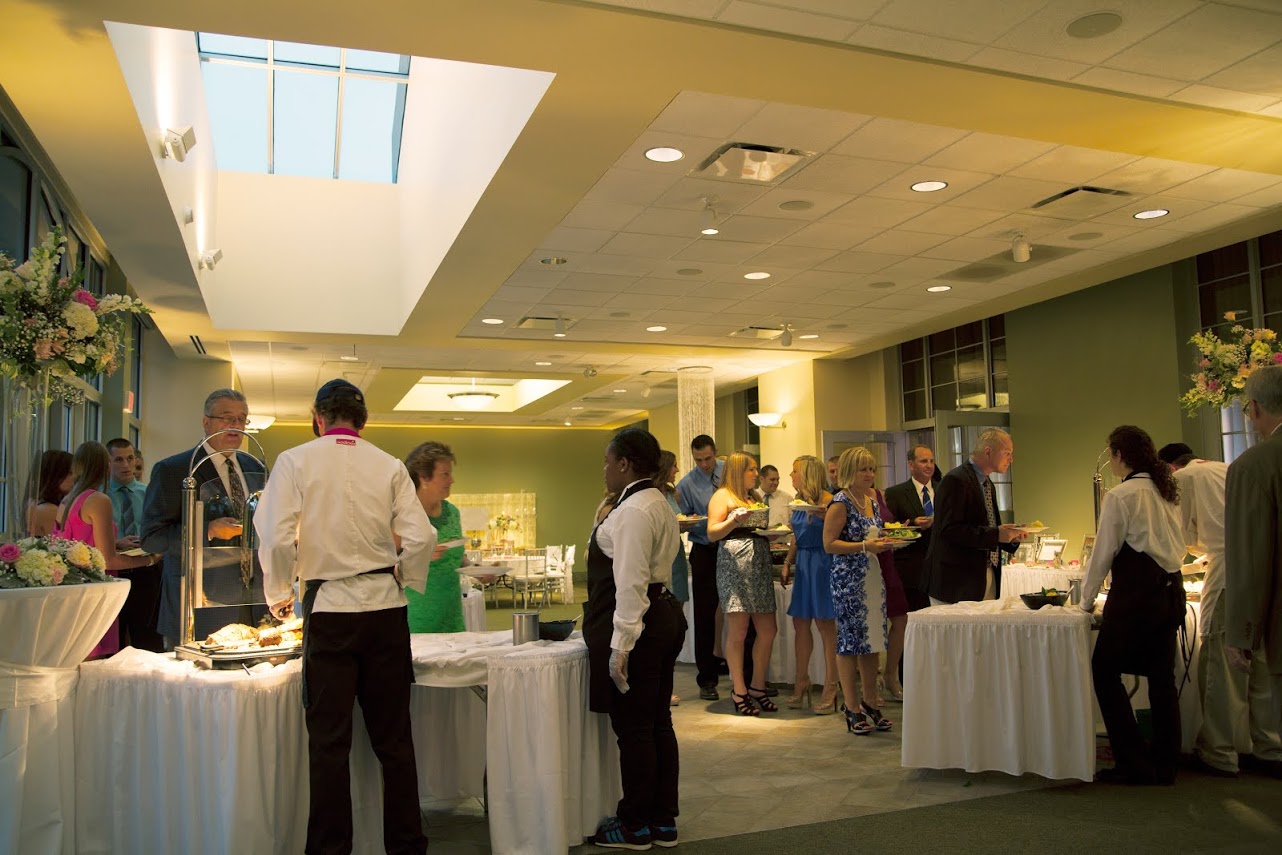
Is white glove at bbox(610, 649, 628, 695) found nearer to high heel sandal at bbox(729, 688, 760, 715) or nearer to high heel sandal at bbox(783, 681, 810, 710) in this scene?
high heel sandal at bbox(729, 688, 760, 715)

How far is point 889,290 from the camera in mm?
9273

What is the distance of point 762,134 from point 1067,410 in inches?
259

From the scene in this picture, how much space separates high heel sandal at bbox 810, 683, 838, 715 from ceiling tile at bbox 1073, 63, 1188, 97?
3746 millimetres

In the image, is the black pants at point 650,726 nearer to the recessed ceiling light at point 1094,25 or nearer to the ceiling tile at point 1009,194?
the recessed ceiling light at point 1094,25

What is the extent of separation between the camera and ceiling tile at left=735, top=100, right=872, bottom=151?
5.15 metres

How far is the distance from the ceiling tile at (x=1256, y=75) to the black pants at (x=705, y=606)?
3999 mm

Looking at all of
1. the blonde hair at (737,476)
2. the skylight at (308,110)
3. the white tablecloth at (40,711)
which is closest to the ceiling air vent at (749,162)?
the blonde hair at (737,476)

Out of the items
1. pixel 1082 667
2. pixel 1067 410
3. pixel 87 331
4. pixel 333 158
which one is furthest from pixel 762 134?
pixel 333 158

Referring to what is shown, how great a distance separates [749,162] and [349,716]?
3936 millimetres

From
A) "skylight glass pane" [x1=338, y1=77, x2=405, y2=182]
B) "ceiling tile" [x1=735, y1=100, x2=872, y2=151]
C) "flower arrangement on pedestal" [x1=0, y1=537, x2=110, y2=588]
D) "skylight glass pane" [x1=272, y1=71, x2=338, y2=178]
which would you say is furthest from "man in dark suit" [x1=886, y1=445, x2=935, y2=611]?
"skylight glass pane" [x1=272, y1=71, x2=338, y2=178]

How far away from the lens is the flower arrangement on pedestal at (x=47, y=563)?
10.1ft

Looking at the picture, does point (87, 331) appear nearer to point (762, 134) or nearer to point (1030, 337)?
point (762, 134)

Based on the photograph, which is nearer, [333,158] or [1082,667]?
[1082,667]

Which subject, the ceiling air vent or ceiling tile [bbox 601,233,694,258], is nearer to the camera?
the ceiling air vent
